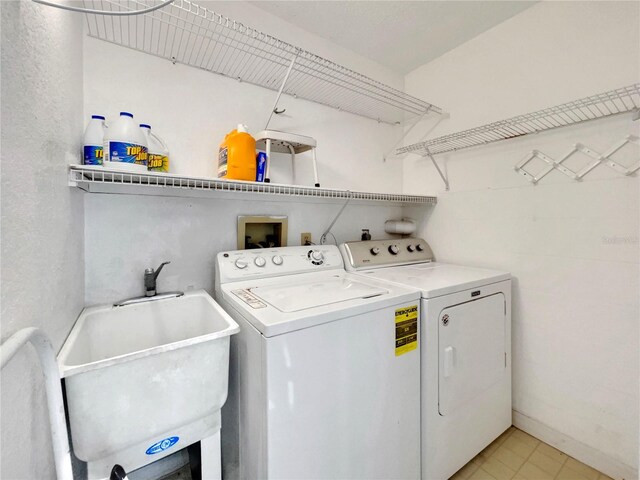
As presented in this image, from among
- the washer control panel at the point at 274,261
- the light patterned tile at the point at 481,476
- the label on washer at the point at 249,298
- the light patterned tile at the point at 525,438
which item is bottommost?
the light patterned tile at the point at 481,476

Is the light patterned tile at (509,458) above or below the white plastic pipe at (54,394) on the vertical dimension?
below

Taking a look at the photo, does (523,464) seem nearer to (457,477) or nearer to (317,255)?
(457,477)

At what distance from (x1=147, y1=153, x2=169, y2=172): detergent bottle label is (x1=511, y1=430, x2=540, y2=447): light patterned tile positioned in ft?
8.74

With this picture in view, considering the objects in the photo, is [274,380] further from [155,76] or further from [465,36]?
[465,36]

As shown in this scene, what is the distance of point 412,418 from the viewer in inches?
51.8

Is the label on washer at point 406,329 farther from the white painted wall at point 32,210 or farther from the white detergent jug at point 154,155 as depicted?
the white detergent jug at point 154,155

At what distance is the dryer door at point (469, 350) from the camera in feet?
4.56

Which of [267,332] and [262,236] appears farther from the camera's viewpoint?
[262,236]

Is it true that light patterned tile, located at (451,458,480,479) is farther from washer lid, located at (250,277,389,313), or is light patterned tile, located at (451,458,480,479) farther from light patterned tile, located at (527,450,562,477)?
washer lid, located at (250,277,389,313)

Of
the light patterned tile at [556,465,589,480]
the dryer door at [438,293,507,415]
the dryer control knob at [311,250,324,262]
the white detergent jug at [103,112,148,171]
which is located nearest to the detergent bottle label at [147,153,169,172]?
the white detergent jug at [103,112,148,171]

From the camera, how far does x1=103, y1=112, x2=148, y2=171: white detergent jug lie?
1.10 m

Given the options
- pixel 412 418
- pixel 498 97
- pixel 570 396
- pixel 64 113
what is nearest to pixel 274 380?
pixel 412 418

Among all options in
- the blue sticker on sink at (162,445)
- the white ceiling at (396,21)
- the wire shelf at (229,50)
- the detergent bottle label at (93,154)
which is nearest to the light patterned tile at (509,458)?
the blue sticker on sink at (162,445)

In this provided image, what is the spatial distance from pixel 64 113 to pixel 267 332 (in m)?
1.05
